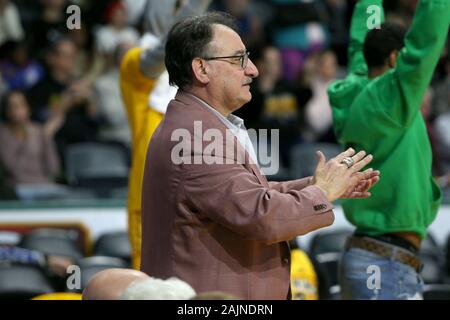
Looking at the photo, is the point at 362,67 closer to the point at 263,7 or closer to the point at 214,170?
the point at 214,170

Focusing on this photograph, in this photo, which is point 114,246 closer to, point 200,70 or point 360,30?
point 360,30

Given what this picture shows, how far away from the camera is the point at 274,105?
9812 millimetres

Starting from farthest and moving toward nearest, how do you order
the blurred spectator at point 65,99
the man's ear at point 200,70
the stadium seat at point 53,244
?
the blurred spectator at point 65,99
the stadium seat at point 53,244
the man's ear at point 200,70

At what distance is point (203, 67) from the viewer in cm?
355

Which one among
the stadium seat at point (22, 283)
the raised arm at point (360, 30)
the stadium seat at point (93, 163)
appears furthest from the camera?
the stadium seat at point (93, 163)

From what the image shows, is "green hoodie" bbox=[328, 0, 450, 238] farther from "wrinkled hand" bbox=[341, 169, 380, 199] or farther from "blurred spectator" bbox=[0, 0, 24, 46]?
"blurred spectator" bbox=[0, 0, 24, 46]

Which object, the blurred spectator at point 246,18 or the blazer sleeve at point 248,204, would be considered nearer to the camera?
the blazer sleeve at point 248,204

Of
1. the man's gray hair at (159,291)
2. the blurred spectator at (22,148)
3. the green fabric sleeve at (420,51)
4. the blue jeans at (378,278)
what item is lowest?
the man's gray hair at (159,291)

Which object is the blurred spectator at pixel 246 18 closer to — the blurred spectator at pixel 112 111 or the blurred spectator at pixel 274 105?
the blurred spectator at pixel 274 105

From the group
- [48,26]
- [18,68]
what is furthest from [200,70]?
[48,26]

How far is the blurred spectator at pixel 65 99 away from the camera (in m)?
9.41

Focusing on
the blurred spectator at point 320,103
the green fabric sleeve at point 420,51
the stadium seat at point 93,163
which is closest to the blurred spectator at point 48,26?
the stadium seat at point 93,163

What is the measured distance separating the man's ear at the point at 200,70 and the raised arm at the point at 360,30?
5.09 ft
